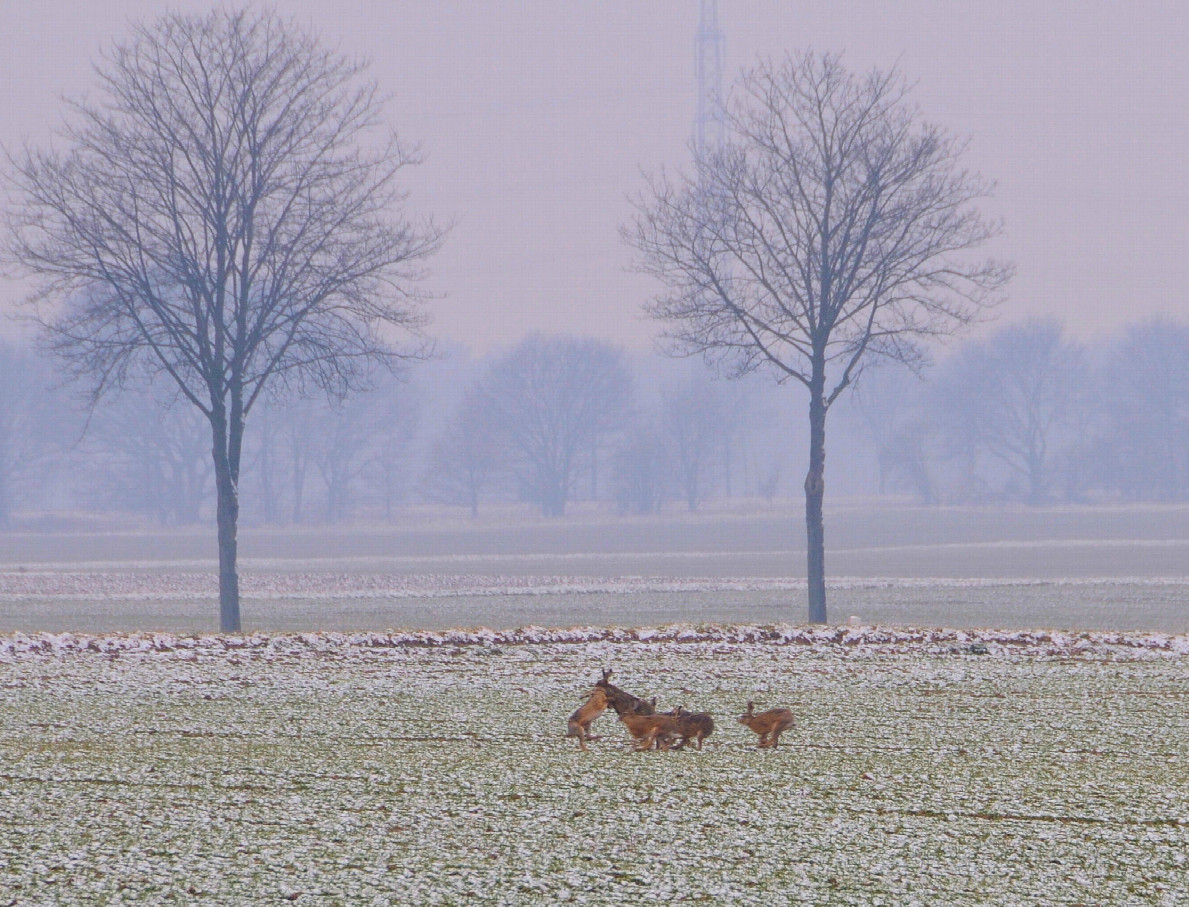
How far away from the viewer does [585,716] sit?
36.4ft

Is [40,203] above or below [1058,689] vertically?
above

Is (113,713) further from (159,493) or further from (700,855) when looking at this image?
(159,493)

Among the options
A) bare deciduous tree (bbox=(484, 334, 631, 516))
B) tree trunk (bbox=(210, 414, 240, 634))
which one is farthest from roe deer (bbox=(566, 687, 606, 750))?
bare deciduous tree (bbox=(484, 334, 631, 516))

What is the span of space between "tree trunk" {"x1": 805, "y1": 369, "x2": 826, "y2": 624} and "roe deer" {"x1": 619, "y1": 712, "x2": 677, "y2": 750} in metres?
17.2

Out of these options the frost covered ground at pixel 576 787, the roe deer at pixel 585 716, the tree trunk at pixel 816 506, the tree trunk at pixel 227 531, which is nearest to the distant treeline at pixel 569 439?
the tree trunk at pixel 227 531

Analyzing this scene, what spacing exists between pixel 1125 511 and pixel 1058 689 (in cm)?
10525

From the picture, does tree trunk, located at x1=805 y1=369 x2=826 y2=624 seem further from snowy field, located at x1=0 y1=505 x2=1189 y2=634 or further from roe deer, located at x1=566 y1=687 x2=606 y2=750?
roe deer, located at x1=566 y1=687 x2=606 y2=750

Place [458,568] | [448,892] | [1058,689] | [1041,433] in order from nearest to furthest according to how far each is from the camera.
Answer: [448,892] → [1058,689] → [458,568] → [1041,433]

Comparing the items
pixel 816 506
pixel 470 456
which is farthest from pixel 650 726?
pixel 470 456

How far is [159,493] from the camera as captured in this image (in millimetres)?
109125

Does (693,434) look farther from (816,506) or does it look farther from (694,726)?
(694,726)

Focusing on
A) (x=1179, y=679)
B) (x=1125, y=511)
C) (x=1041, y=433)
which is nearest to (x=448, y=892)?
(x=1179, y=679)

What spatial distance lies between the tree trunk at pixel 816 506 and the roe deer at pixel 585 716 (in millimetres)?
17031

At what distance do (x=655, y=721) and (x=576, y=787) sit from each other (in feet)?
4.05
